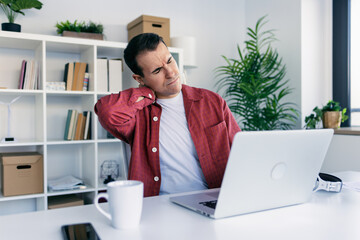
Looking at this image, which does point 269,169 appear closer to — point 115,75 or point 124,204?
point 124,204

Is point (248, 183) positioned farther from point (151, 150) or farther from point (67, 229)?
point (151, 150)

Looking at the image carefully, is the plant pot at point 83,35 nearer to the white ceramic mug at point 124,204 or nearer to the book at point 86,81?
the book at point 86,81

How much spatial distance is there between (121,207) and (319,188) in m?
0.73

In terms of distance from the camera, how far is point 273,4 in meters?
3.46

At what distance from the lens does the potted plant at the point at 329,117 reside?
9.48 feet

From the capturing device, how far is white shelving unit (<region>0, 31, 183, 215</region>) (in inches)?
103

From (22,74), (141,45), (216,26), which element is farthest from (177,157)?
(216,26)

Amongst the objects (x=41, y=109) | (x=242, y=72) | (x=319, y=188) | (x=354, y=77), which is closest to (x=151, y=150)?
(x=319, y=188)

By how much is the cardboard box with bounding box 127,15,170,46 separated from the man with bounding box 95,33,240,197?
136 cm

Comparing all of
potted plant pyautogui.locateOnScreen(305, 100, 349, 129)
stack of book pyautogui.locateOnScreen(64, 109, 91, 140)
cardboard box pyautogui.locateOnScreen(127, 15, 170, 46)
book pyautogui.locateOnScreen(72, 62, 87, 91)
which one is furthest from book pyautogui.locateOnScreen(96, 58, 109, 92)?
potted plant pyautogui.locateOnScreen(305, 100, 349, 129)

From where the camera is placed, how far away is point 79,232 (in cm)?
80

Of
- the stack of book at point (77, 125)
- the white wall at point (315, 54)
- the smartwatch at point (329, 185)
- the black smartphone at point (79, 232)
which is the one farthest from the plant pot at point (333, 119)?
the black smartphone at point (79, 232)

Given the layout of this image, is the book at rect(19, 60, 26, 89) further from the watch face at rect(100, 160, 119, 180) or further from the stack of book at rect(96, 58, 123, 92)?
Answer: the watch face at rect(100, 160, 119, 180)

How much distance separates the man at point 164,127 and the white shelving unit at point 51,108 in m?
1.22
